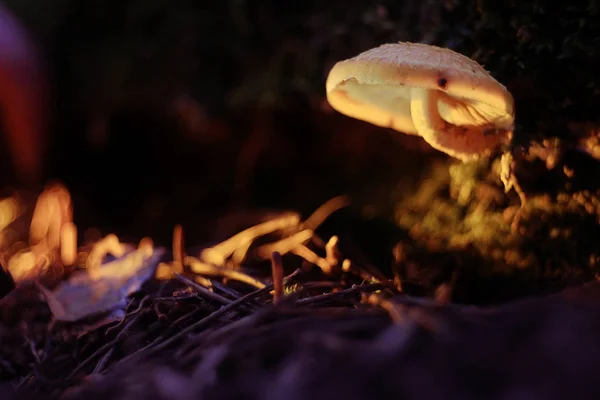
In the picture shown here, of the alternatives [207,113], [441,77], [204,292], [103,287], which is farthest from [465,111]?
[207,113]

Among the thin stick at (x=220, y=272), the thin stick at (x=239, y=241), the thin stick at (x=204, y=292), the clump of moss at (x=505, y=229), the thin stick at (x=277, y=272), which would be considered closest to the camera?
the thin stick at (x=277, y=272)

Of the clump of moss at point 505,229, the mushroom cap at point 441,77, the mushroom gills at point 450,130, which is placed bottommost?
the clump of moss at point 505,229

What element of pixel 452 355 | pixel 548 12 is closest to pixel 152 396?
pixel 452 355

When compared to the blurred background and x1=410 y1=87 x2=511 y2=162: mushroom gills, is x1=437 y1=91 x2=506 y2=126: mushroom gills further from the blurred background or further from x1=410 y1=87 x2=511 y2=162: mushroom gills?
the blurred background

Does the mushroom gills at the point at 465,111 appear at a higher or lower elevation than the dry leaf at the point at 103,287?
higher

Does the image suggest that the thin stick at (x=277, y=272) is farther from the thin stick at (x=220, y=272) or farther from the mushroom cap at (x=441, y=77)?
the mushroom cap at (x=441, y=77)

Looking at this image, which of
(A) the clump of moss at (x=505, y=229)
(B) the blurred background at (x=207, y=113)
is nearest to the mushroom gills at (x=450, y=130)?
(A) the clump of moss at (x=505, y=229)

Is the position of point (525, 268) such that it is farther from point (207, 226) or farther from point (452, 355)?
point (207, 226)

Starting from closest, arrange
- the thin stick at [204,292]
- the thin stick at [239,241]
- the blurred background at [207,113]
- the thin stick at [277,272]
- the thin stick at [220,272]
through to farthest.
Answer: the thin stick at [277,272], the thin stick at [204,292], the thin stick at [220,272], the thin stick at [239,241], the blurred background at [207,113]

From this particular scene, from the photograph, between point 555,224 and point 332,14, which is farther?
point 332,14
